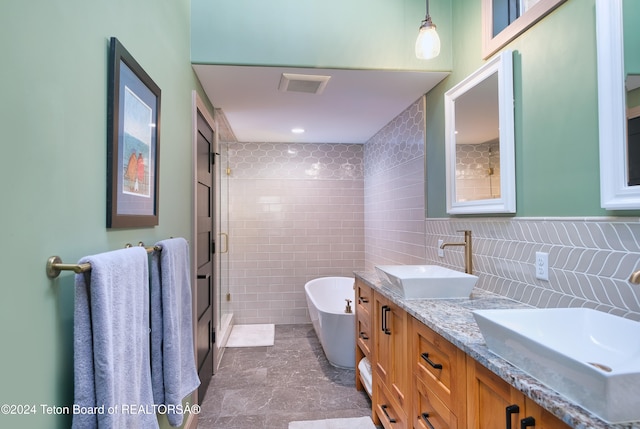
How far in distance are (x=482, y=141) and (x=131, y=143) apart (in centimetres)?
177

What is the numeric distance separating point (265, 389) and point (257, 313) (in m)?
1.61

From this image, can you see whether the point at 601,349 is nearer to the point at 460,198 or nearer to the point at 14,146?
the point at 460,198

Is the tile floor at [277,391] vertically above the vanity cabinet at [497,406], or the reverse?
the vanity cabinet at [497,406]

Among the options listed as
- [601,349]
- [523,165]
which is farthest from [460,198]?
[601,349]

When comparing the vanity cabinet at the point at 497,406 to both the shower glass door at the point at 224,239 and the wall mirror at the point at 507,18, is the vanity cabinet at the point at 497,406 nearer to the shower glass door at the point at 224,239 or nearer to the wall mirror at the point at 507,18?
the wall mirror at the point at 507,18

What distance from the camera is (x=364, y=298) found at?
2441 millimetres

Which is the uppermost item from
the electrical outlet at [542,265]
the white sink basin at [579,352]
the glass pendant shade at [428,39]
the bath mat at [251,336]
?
the glass pendant shade at [428,39]

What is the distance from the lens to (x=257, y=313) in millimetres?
4188

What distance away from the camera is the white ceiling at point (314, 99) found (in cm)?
226

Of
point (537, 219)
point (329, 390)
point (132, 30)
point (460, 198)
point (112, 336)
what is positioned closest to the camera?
point (112, 336)

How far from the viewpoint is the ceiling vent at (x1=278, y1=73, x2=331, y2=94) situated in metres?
2.26

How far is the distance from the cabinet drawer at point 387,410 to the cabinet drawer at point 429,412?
179 mm

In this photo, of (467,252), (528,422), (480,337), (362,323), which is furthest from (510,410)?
(362,323)

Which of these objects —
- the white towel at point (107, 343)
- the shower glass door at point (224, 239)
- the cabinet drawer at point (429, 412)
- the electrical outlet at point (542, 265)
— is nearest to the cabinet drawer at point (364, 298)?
the cabinet drawer at point (429, 412)
